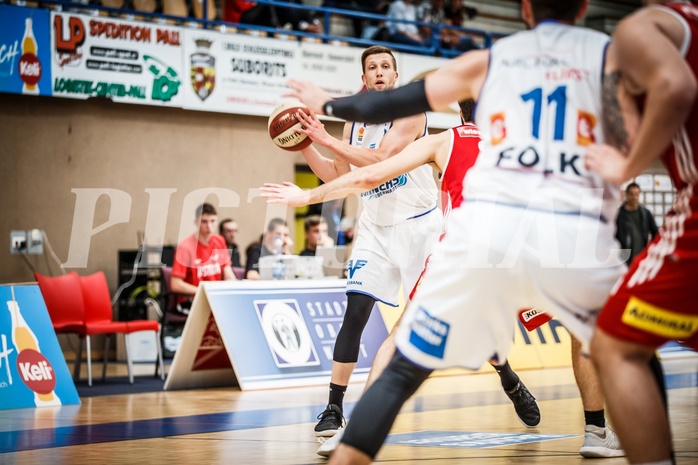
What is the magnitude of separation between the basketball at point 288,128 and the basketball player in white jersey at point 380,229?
0.63 ft

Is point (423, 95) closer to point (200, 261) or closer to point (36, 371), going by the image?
point (36, 371)

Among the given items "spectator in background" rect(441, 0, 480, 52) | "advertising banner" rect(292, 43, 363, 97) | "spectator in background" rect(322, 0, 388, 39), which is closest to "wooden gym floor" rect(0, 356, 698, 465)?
"advertising banner" rect(292, 43, 363, 97)

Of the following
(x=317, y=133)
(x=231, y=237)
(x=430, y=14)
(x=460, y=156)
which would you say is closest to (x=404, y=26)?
(x=430, y=14)

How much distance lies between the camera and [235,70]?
14352 millimetres

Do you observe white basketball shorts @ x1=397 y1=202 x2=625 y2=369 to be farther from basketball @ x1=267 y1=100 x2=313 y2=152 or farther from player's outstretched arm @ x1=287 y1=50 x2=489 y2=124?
basketball @ x1=267 y1=100 x2=313 y2=152

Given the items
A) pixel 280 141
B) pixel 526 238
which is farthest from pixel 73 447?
pixel 526 238

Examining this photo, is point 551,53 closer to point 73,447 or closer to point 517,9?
point 73,447

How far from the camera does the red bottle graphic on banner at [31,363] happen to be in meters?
8.03

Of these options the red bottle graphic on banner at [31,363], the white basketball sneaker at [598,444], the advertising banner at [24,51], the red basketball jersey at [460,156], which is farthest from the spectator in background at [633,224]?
the red basketball jersey at [460,156]

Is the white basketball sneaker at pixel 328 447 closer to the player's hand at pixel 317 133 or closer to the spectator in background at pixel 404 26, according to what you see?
the player's hand at pixel 317 133

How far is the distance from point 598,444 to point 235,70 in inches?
413

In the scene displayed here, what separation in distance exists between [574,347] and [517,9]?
645 inches

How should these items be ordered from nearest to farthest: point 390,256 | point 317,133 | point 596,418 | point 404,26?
1. point 317,133
2. point 596,418
3. point 390,256
4. point 404,26

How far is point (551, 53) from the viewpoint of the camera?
10.4 feet
